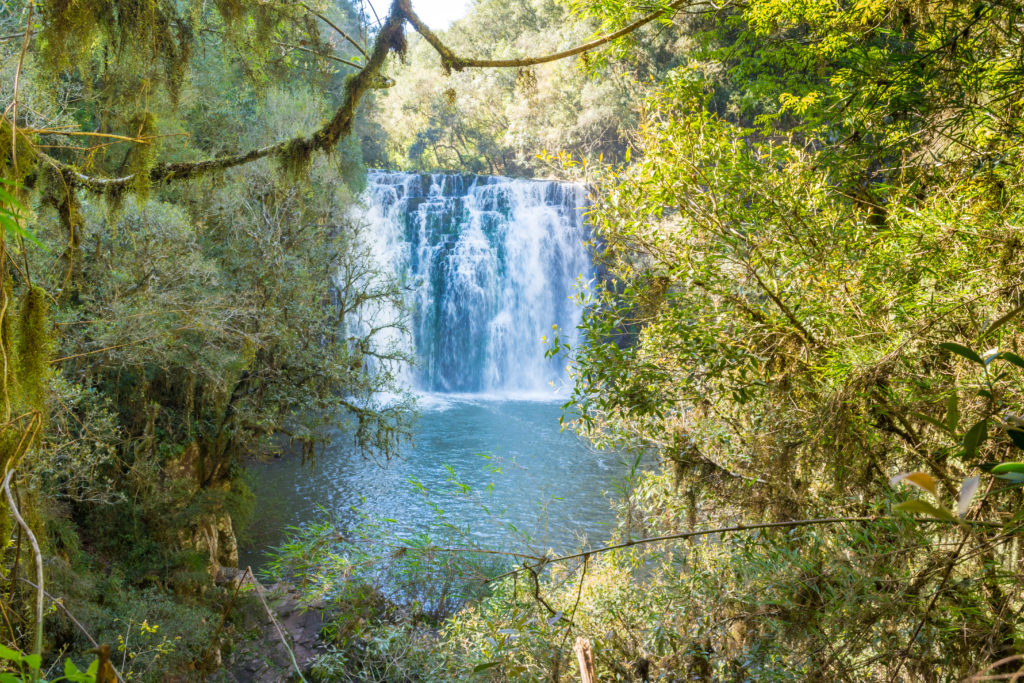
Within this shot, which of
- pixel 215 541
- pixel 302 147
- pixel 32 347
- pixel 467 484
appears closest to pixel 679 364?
pixel 302 147

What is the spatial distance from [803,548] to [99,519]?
6.63 metres

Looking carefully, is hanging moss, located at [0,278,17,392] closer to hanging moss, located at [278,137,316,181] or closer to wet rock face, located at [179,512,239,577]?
hanging moss, located at [278,137,316,181]

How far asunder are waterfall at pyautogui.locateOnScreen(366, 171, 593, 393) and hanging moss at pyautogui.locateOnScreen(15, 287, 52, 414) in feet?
48.1

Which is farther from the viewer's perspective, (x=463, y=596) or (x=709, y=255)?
(x=463, y=596)

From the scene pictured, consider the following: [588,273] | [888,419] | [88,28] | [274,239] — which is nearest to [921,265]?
[888,419]

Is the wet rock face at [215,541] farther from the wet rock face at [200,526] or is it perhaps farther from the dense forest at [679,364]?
the dense forest at [679,364]

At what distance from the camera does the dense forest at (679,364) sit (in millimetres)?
2297

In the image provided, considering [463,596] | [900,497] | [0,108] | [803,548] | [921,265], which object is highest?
[0,108]

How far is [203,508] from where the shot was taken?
7.49 m

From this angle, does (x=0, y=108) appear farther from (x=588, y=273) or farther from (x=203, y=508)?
(x=588, y=273)

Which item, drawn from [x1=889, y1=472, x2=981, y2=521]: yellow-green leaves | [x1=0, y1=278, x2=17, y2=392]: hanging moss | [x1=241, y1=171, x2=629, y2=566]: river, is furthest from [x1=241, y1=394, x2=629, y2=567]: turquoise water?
[x1=889, y1=472, x2=981, y2=521]: yellow-green leaves

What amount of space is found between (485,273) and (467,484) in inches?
410

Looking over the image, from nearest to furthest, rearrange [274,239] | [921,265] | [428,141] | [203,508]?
1. [921,265]
2. [203,508]
3. [274,239]
4. [428,141]

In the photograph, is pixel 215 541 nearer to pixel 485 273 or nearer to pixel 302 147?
pixel 302 147
